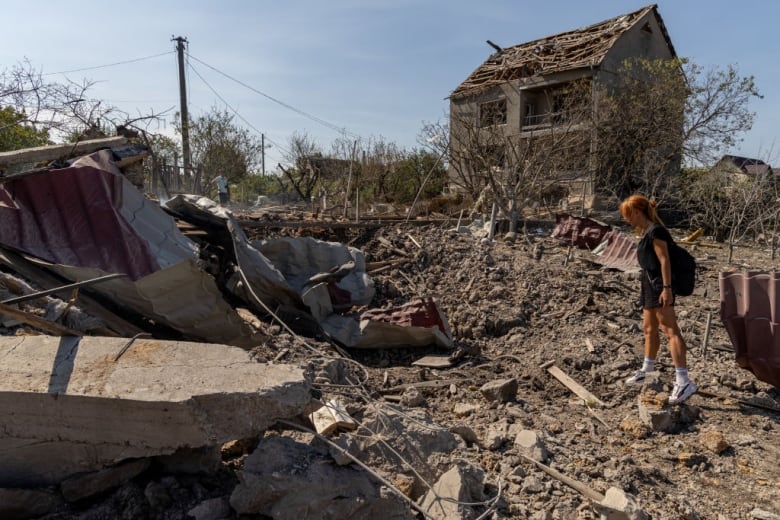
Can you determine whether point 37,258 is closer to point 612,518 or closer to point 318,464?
point 318,464

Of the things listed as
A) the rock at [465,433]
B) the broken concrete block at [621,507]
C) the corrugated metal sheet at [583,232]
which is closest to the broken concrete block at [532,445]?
the rock at [465,433]

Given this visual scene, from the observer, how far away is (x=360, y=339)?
18.7 feet

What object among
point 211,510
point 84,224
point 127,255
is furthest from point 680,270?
point 84,224

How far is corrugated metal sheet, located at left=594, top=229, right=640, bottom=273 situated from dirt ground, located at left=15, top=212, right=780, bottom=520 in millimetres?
408

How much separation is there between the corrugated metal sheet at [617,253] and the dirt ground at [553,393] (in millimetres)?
408

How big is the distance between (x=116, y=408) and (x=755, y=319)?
4407 mm

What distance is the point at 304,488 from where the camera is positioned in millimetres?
2174

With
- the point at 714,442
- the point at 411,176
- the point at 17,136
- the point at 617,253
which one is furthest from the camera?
the point at 411,176

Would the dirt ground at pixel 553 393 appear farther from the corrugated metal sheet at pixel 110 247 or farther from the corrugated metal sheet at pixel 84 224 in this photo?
the corrugated metal sheet at pixel 84 224

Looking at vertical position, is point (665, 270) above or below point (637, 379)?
above

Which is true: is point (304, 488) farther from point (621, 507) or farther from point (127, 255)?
point (127, 255)

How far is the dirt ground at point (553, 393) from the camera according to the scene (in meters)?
2.74

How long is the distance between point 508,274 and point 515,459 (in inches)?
182

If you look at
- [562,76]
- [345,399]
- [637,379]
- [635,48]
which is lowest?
[637,379]
